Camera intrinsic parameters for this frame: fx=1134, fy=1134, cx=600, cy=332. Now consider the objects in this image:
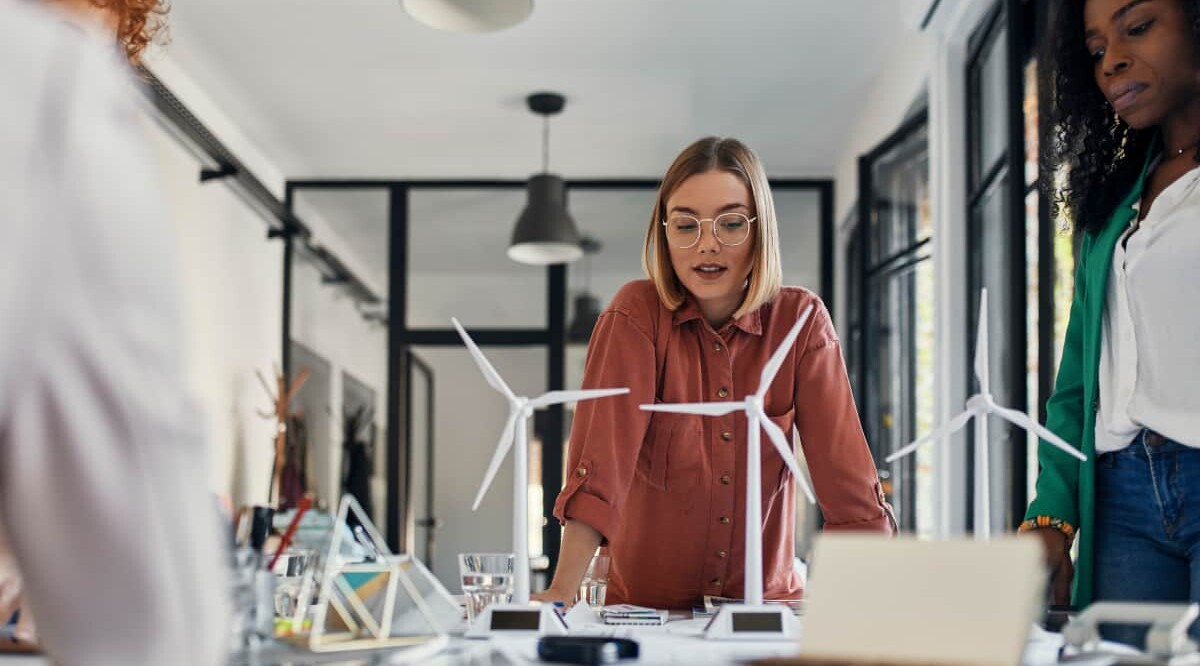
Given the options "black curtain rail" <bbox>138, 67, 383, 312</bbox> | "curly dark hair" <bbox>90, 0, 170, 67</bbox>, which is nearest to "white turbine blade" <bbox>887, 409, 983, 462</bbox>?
"curly dark hair" <bbox>90, 0, 170, 67</bbox>

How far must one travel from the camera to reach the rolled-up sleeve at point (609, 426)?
1598mm

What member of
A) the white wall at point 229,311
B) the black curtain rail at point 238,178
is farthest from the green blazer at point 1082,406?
the white wall at point 229,311

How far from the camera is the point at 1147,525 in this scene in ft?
5.15

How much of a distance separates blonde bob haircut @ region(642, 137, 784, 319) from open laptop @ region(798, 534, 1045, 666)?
2.76 ft

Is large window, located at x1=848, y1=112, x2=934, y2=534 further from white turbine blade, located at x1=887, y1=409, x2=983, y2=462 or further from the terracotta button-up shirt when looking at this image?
white turbine blade, located at x1=887, y1=409, x2=983, y2=462

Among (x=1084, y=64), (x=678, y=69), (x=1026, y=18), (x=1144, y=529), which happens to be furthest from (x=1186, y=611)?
(x=678, y=69)

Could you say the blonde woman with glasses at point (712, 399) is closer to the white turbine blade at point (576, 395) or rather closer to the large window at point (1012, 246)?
the white turbine blade at point (576, 395)

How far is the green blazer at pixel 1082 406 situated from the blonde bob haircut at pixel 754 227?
0.47 m

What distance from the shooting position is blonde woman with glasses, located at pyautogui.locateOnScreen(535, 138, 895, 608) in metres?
1.67

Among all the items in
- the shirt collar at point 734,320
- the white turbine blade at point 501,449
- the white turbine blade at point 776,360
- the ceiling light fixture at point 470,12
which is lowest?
the white turbine blade at point 501,449

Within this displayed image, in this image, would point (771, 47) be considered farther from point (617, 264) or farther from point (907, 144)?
point (617, 264)

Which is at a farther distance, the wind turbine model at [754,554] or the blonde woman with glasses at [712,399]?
the blonde woman with glasses at [712,399]

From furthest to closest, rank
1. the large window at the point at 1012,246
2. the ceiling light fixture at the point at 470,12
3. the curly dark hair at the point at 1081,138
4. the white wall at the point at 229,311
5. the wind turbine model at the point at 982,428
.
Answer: the white wall at the point at 229,311 → the ceiling light fixture at the point at 470,12 → the large window at the point at 1012,246 → the curly dark hair at the point at 1081,138 → the wind turbine model at the point at 982,428

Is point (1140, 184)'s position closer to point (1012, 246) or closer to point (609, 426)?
point (609, 426)
